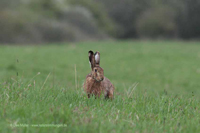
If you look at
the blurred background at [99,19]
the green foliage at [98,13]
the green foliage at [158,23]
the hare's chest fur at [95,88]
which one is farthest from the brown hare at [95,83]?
the green foliage at [158,23]

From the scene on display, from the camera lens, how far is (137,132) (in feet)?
10.7

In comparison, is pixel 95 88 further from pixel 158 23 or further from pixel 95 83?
pixel 158 23

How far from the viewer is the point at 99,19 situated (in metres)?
53.3

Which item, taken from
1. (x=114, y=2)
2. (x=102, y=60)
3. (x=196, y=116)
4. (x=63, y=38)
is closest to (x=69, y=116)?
(x=196, y=116)

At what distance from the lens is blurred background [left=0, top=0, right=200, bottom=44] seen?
37094 mm

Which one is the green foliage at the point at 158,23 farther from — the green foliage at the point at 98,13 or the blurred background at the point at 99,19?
the green foliage at the point at 98,13

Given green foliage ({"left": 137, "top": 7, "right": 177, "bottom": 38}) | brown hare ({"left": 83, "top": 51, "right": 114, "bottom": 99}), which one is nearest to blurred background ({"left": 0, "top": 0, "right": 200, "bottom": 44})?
green foliage ({"left": 137, "top": 7, "right": 177, "bottom": 38})

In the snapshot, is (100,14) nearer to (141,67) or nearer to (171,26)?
(171,26)

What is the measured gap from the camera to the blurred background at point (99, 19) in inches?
1460

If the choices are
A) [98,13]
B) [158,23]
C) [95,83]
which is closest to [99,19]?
[98,13]

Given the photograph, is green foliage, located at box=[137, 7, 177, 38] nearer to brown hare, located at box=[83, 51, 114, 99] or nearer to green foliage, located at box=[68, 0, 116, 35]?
green foliage, located at box=[68, 0, 116, 35]

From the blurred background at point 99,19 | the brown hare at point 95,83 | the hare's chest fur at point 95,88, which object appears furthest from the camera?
the blurred background at point 99,19

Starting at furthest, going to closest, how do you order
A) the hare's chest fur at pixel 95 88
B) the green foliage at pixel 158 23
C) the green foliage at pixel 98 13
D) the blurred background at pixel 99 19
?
the green foliage at pixel 98 13, the green foliage at pixel 158 23, the blurred background at pixel 99 19, the hare's chest fur at pixel 95 88

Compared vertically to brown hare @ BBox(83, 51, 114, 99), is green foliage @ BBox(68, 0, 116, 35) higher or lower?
higher
